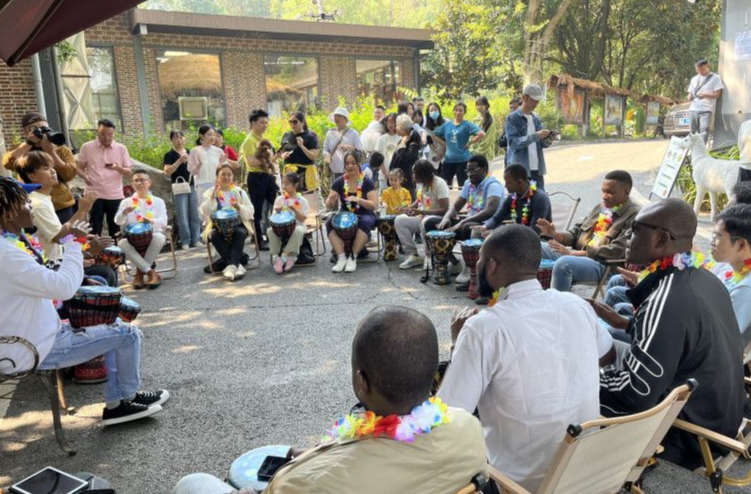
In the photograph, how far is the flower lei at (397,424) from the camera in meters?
1.62

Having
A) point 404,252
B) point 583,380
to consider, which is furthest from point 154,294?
point 583,380

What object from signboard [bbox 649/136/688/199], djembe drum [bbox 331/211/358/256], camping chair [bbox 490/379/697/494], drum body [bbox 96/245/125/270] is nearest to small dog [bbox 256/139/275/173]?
djembe drum [bbox 331/211/358/256]

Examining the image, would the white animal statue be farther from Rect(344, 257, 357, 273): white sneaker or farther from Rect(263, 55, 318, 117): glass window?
Rect(263, 55, 318, 117): glass window

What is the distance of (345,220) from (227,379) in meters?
3.51

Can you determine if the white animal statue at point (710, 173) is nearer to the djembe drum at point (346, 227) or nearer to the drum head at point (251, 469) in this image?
the djembe drum at point (346, 227)

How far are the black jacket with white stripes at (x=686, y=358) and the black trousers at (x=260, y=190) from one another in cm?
665

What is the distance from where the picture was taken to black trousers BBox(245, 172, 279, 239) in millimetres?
8555

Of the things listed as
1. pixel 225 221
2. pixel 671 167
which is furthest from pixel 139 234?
pixel 671 167

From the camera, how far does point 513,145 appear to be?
24.3ft

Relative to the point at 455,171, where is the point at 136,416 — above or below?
below

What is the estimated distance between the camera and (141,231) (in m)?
6.98

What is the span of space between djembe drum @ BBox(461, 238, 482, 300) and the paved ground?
5.9 inches

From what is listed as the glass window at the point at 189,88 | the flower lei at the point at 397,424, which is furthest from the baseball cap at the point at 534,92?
the glass window at the point at 189,88

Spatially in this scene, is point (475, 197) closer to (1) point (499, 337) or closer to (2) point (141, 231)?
(2) point (141, 231)
